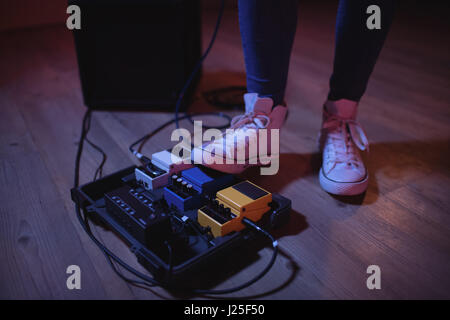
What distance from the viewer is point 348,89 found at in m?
1.00

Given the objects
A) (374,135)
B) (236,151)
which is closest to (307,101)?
(374,135)

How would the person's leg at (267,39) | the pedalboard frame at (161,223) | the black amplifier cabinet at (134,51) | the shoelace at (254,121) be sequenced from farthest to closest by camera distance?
the black amplifier cabinet at (134,51) < the shoelace at (254,121) < the person's leg at (267,39) < the pedalboard frame at (161,223)

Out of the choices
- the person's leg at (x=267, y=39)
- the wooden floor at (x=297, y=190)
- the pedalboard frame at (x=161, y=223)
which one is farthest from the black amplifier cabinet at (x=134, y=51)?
the pedalboard frame at (x=161, y=223)

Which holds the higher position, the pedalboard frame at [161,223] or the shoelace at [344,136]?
the shoelace at [344,136]

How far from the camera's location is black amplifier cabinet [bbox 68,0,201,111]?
1.25 metres

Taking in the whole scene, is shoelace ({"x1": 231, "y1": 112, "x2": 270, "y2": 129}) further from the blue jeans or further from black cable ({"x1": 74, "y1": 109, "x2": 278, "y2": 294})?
black cable ({"x1": 74, "y1": 109, "x2": 278, "y2": 294})

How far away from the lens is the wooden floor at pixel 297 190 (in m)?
0.68

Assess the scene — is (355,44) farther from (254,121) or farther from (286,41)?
(254,121)

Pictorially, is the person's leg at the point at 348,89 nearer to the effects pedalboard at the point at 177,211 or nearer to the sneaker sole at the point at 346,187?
the sneaker sole at the point at 346,187

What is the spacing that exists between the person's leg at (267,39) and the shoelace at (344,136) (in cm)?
20

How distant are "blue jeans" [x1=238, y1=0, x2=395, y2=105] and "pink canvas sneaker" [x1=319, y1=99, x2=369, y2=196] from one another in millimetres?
68

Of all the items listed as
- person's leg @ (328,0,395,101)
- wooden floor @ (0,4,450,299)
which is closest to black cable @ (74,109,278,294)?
wooden floor @ (0,4,450,299)

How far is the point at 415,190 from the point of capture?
0.96 metres
